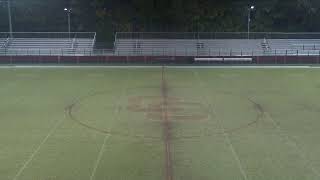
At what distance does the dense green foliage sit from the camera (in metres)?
47.2

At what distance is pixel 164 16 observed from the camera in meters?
47.5

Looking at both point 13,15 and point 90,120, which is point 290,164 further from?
point 13,15

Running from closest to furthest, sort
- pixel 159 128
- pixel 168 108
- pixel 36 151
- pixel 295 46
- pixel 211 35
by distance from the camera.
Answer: pixel 36 151, pixel 159 128, pixel 168 108, pixel 295 46, pixel 211 35

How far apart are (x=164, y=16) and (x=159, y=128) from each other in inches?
1219

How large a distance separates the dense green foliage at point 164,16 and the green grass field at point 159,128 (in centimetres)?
1869

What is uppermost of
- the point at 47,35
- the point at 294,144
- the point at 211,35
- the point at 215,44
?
the point at 47,35

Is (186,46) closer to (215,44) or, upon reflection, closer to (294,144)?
(215,44)

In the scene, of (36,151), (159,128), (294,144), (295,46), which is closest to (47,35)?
(295,46)

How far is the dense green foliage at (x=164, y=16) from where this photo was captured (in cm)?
4722

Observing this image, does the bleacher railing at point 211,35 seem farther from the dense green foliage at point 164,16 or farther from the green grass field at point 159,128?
the green grass field at point 159,128

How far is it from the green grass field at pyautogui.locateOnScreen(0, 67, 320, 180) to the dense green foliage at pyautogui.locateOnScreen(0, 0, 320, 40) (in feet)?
61.3

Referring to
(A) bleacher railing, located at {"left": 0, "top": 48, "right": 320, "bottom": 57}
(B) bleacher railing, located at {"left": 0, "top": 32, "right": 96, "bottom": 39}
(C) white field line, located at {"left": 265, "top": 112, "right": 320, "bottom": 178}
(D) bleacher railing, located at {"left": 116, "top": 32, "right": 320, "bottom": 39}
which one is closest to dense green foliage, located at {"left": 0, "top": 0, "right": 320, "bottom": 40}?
(B) bleacher railing, located at {"left": 0, "top": 32, "right": 96, "bottom": 39}

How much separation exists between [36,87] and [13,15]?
79.3ft

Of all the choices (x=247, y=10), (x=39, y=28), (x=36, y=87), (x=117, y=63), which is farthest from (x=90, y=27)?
(x=36, y=87)
